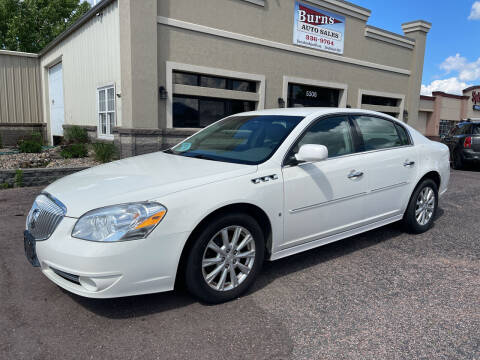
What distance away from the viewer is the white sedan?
2713 millimetres

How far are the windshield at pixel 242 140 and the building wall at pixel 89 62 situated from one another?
6.61 meters

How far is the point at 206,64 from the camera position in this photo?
10938mm

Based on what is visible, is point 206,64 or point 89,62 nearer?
point 206,64

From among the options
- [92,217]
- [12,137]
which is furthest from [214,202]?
[12,137]

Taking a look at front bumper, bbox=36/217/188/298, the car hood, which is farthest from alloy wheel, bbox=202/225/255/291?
the car hood

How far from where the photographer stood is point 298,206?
11.6 feet

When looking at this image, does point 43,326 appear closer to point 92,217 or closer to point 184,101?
point 92,217

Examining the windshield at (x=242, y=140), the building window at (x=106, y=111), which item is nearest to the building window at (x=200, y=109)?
the building window at (x=106, y=111)

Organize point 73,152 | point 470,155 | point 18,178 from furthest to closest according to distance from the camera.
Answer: point 470,155 → point 73,152 → point 18,178

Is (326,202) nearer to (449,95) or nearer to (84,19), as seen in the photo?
(84,19)

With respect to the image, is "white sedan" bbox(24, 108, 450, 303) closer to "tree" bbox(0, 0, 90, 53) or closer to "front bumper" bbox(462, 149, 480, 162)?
"front bumper" bbox(462, 149, 480, 162)

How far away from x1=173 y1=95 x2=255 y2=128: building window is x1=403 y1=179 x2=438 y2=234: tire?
7.36 m

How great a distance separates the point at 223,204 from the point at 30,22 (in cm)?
2822

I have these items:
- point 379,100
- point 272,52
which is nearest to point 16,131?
point 272,52
